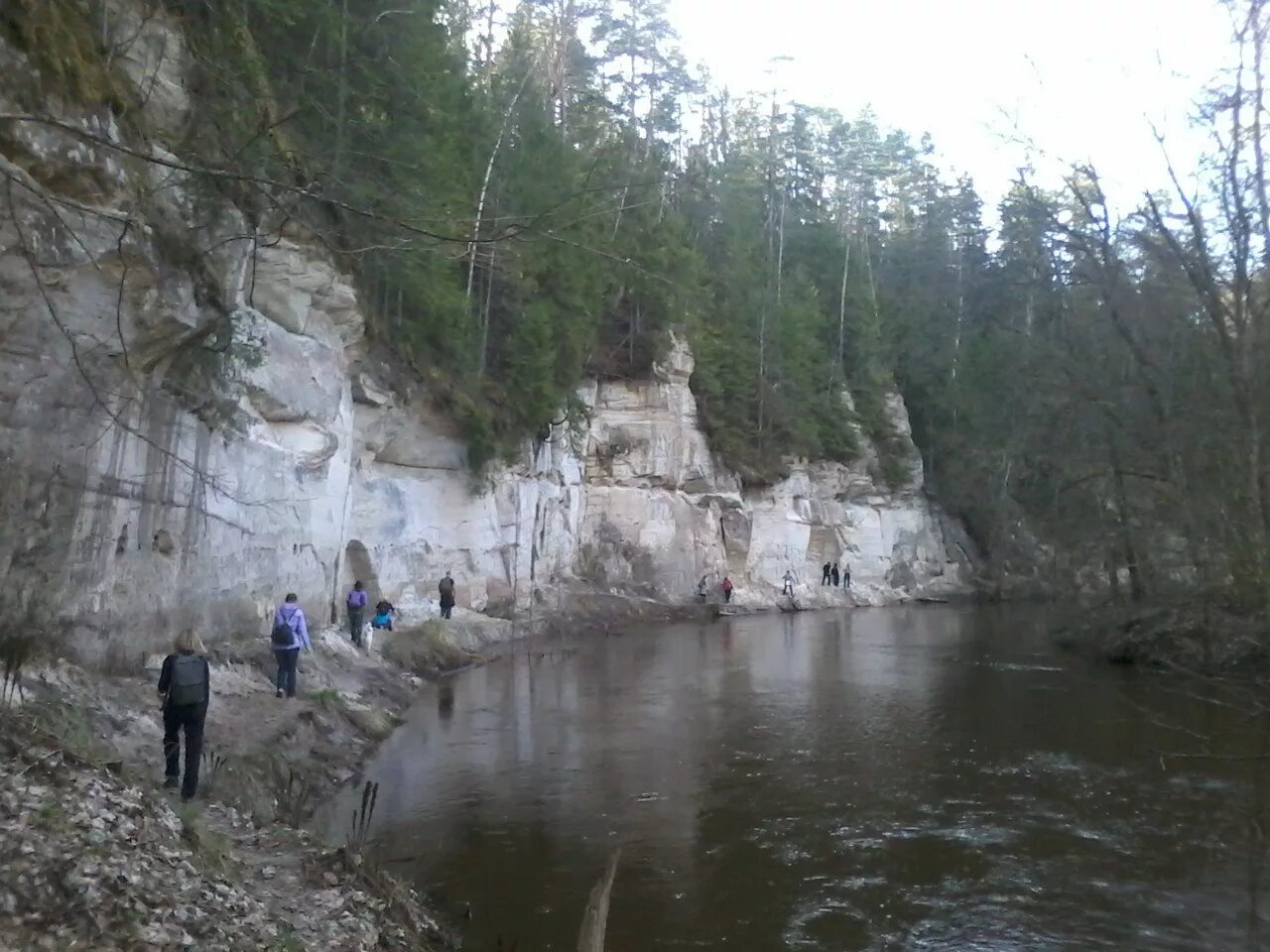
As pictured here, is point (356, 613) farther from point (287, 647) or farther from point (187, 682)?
point (187, 682)

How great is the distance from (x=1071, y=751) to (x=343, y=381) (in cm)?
1452

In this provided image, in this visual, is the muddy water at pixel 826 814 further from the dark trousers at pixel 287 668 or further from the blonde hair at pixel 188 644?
the blonde hair at pixel 188 644

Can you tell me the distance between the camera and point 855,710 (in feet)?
55.2

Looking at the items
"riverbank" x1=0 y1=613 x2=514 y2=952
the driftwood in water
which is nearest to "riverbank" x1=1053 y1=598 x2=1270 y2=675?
the driftwood in water

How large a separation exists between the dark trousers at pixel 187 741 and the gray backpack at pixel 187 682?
0.06m

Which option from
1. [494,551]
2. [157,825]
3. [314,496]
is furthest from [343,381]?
[157,825]

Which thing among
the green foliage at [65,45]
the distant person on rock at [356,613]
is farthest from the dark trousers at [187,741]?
the distant person on rock at [356,613]

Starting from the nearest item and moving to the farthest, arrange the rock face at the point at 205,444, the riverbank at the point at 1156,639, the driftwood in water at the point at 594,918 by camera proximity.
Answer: the driftwood in water at the point at 594,918 < the rock face at the point at 205,444 < the riverbank at the point at 1156,639

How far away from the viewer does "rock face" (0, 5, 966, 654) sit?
30.9 ft

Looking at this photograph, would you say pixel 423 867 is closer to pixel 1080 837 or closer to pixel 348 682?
pixel 1080 837

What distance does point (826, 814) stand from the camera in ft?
35.3

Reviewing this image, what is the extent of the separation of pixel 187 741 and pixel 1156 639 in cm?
2030

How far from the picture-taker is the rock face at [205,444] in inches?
371

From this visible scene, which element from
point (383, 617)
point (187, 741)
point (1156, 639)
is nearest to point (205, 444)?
point (187, 741)
